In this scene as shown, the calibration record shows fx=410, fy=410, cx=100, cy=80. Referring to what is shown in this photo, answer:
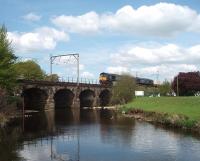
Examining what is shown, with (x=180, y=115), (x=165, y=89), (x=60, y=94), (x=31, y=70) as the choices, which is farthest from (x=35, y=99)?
(x=180, y=115)

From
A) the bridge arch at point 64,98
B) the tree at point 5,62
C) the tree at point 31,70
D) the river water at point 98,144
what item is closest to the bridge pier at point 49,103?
the bridge arch at point 64,98

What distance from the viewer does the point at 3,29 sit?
250 feet

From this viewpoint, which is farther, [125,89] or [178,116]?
[125,89]

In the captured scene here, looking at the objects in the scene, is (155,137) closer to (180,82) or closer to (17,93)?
(17,93)

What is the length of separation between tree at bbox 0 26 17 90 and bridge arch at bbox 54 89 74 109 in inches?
1875

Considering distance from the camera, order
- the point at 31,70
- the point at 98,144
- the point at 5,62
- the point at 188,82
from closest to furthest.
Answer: the point at 98,144
the point at 5,62
the point at 188,82
the point at 31,70

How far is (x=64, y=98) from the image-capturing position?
129 meters

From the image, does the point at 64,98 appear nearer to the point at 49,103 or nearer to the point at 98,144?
the point at 49,103

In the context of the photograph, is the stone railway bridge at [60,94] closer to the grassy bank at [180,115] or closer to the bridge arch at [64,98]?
the bridge arch at [64,98]

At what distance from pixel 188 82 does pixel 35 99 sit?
152 feet

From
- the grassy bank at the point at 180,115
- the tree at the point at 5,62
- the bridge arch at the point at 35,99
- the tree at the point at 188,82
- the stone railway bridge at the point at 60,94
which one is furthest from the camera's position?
the tree at the point at 188,82

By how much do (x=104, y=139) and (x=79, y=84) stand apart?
257 ft

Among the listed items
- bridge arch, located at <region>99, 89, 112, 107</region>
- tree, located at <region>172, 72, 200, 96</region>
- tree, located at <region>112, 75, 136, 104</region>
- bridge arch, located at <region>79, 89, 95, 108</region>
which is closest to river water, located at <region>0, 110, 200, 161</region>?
tree, located at <region>112, 75, 136, 104</region>

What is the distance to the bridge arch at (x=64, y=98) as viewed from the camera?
124287mm
